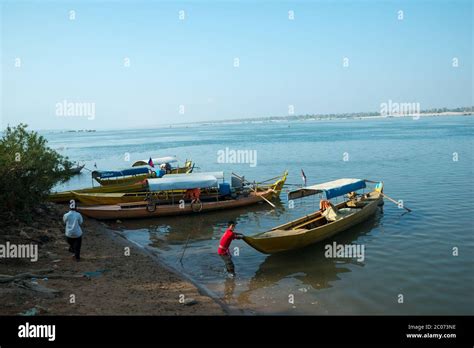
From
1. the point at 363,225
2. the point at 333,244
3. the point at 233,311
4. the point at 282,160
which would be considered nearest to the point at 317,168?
the point at 282,160

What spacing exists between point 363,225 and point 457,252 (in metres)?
4.76

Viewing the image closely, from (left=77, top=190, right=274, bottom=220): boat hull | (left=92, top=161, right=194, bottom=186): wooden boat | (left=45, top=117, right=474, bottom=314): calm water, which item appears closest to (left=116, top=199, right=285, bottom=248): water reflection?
(left=45, top=117, right=474, bottom=314): calm water

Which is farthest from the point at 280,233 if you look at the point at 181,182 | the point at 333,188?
the point at 181,182

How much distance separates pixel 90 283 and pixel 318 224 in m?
9.79

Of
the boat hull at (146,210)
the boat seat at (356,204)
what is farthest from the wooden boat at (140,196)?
the boat seat at (356,204)

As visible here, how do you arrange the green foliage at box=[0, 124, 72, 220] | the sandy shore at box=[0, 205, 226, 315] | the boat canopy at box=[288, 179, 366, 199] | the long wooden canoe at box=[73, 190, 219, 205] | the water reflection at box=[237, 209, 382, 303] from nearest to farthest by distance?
the sandy shore at box=[0, 205, 226, 315], the water reflection at box=[237, 209, 382, 303], the green foliage at box=[0, 124, 72, 220], the boat canopy at box=[288, 179, 366, 199], the long wooden canoe at box=[73, 190, 219, 205]

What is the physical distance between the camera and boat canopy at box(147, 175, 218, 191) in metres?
21.5

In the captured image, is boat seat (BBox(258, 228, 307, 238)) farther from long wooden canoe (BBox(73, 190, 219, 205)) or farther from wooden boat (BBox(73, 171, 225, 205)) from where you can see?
long wooden canoe (BBox(73, 190, 219, 205))

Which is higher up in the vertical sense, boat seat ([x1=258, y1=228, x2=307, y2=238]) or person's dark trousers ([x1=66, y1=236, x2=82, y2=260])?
person's dark trousers ([x1=66, y1=236, x2=82, y2=260])

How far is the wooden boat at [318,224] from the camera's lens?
14.4m

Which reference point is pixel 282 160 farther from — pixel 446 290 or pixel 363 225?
pixel 446 290

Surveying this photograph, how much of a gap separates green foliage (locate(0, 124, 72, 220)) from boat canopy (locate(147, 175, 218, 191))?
545 centimetres

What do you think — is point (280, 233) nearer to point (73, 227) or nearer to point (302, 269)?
point (302, 269)

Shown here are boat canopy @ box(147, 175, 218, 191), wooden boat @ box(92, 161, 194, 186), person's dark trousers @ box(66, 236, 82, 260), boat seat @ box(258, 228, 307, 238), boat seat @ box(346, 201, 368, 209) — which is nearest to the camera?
person's dark trousers @ box(66, 236, 82, 260)
